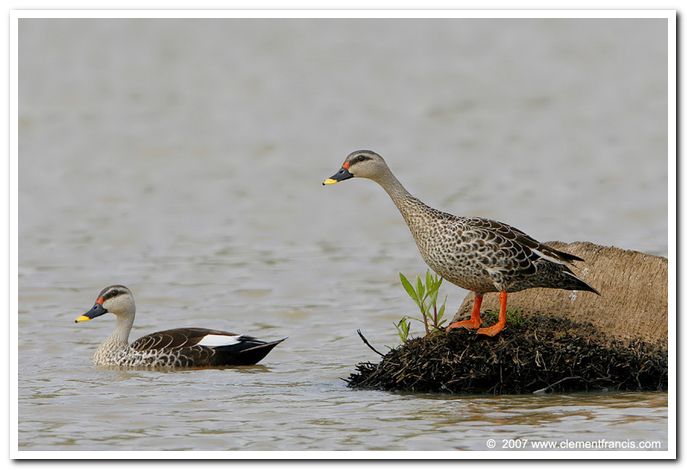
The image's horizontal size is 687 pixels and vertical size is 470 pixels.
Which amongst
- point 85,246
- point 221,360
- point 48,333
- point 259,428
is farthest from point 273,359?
point 85,246

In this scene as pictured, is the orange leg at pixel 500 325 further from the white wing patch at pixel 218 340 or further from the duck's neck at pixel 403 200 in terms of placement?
the white wing patch at pixel 218 340

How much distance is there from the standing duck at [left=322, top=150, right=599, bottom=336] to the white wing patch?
365 centimetres

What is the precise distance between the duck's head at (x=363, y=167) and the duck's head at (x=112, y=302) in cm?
457

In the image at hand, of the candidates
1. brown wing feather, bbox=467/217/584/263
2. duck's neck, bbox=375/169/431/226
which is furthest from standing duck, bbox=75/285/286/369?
brown wing feather, bbox=467/217/584/263

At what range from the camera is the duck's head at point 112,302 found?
1711 cm

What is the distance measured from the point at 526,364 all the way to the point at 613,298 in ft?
4.38

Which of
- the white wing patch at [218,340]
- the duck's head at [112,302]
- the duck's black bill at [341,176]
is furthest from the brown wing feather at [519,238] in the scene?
the duck's head at [112,302]

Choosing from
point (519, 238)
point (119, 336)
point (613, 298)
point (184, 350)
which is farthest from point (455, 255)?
point (119, 336)

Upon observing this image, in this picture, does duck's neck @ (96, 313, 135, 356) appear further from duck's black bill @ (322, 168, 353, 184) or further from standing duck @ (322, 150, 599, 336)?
standing duck @ (322, 150, 599, 336)

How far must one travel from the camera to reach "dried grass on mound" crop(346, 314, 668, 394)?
12.6 metres

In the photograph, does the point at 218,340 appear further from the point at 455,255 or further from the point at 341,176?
the point at 455,255

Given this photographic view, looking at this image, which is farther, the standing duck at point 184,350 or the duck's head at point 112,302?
the duck's head at point 112,302

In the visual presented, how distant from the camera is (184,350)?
1609 centimetres
